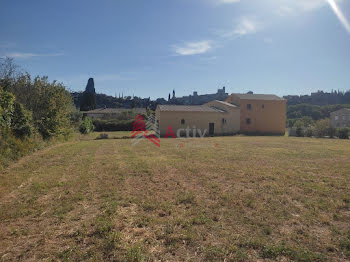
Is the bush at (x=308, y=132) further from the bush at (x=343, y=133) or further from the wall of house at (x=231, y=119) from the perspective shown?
the wall of house at (x=231, y=119)

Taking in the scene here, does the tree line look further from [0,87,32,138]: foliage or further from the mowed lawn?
the mowed lawn

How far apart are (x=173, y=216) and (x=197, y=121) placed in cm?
2250

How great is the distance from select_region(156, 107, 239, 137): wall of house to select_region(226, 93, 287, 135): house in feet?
8.53

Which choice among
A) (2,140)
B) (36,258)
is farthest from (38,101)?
(36,258)

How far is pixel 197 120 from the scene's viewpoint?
26.0 metres

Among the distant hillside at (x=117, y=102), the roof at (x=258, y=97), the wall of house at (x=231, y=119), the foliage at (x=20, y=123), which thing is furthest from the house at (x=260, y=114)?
the distant hillside at (x=117, y=102)

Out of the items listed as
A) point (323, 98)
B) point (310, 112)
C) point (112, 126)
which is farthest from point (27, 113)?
point (323, 98)

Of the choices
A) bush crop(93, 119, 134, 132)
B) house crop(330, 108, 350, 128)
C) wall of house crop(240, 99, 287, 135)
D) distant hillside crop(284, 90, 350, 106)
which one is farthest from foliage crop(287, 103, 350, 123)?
bush crop(93, 119, 134, 132)

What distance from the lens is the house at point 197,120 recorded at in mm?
24953

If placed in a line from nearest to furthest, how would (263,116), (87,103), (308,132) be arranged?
(308,132)
(263,116)
(87,103)

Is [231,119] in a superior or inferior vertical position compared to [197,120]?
superior

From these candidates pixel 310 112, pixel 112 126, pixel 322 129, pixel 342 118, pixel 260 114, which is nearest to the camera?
pixel 322 129

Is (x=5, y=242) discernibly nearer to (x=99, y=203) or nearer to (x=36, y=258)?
(x=36, y=258)

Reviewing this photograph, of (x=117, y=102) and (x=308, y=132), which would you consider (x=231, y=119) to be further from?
(x=117, y=102)
